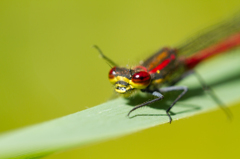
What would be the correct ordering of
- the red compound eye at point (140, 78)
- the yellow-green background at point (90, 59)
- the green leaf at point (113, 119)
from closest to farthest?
the green leaf at point (113, 119), the red compound eye at point (140, 78), the yellow-green background at point (90, 59)

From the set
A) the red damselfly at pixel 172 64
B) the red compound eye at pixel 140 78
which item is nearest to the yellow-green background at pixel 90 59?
the red damselfly at pixel 172 64

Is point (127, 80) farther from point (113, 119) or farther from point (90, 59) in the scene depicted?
point (90, 59)

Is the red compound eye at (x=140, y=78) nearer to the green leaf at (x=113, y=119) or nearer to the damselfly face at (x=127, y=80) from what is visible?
the damselfly face at (x=127, y=80)

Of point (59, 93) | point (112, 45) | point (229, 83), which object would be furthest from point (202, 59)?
point (59, 93)

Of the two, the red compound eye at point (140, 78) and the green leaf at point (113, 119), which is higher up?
the red compound eye at point (140, 78)

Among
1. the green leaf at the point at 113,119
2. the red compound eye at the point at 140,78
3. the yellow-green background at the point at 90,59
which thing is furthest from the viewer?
the yellow-green background at the point at 90,59

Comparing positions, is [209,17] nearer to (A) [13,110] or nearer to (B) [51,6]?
(B) [51,6]

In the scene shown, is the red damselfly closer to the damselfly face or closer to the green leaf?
the damselfly face
